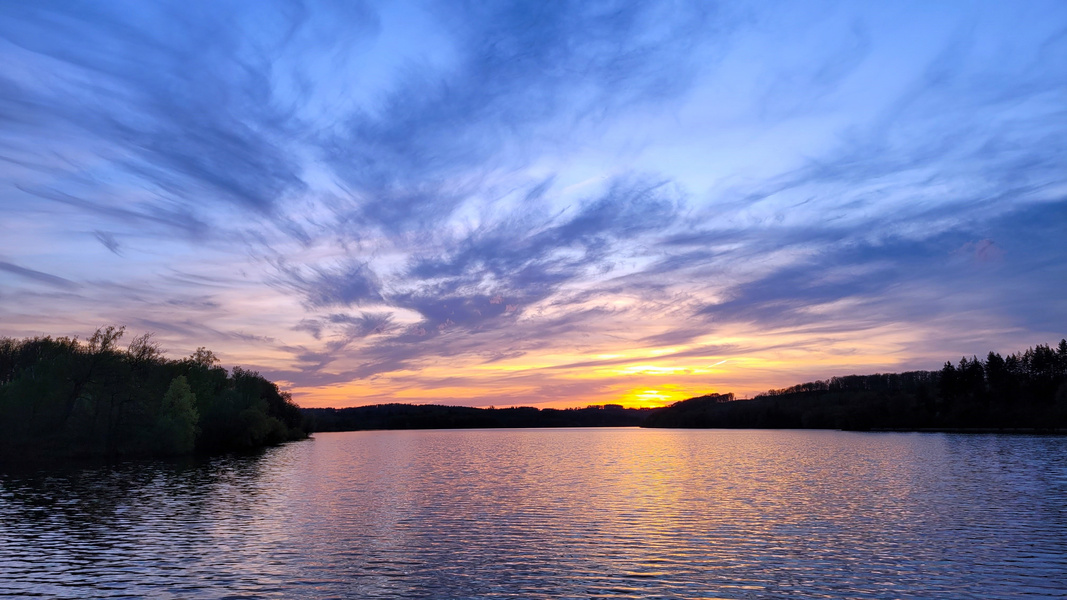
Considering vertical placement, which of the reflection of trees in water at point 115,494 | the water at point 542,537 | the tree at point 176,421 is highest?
the tree at point 176,421

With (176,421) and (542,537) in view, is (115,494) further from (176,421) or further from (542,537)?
(176,421)

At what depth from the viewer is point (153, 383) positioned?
101 metres

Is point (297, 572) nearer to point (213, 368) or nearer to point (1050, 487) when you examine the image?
point (1050, 487)

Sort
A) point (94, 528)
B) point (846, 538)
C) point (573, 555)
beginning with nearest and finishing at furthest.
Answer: point (573, 555)
point (846, 538)
point (94, 528)

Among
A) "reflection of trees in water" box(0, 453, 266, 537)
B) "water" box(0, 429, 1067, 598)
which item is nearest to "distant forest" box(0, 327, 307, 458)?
"reflection of trees in water" box(0, 453, 266, 537)

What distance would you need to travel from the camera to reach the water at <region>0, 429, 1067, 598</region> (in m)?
25.2

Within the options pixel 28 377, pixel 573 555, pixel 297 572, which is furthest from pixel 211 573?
pixel 28 377

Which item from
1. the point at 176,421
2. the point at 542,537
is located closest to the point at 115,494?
the point at 542,537

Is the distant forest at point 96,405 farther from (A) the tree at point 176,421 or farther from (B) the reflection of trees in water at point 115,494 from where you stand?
(B) the reflection of trees in water at point 115,494

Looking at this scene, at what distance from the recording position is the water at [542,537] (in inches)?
993

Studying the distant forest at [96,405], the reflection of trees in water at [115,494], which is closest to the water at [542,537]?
the reflection of trees in water at [115,494]

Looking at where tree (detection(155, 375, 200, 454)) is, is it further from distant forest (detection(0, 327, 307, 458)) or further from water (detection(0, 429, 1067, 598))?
water (detection(0, 429, 1067, 598))

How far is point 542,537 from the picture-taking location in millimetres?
35375

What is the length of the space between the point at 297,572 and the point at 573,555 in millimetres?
12342
